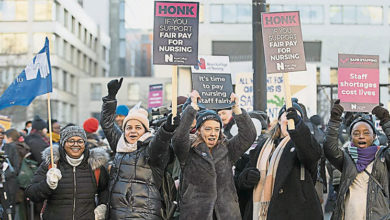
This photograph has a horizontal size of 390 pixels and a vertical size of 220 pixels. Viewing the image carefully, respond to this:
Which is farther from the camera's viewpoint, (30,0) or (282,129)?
(30,0)

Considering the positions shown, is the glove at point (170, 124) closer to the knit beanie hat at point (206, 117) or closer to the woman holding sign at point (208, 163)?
the woman holding sign at point (208, 163)

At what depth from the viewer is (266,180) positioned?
6.63 meters

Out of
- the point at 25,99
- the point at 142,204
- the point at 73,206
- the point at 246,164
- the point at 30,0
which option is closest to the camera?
the point at 142,204

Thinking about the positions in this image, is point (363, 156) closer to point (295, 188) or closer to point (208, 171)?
point (295, 188)

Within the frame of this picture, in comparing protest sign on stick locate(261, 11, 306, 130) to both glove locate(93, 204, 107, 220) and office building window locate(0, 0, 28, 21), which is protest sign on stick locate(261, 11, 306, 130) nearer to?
glove locate(93, 204, 107, 220)

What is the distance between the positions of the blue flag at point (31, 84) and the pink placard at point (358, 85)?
345 cm

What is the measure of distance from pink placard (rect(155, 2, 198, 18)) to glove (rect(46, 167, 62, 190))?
1941 mm

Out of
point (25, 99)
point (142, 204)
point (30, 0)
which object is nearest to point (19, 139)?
point (25, 99)

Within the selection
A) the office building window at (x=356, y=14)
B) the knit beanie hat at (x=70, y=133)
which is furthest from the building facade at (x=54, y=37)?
the knit beanie hat at (x=70, y=133)

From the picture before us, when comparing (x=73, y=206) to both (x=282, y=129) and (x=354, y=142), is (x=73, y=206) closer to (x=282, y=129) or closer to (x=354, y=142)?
(x=282, y=129)

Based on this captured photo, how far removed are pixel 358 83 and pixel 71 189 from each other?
373 cm

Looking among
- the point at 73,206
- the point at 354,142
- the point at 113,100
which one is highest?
the point at 113,100

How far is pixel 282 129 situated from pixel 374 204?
3.74ft

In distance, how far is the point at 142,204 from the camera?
6234 millimetres
